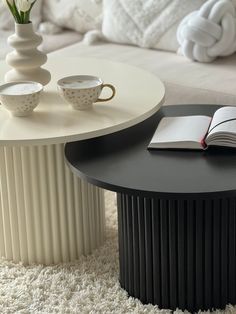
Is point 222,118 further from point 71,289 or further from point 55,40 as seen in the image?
point 55,40

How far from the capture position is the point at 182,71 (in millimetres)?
2980

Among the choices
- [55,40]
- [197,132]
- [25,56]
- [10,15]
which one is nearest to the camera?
[197,132]

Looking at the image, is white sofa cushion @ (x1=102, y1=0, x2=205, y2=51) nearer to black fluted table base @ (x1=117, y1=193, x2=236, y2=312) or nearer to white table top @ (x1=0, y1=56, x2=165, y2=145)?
white table top @ (x1=0, y1=56, x2=165, y2=145)

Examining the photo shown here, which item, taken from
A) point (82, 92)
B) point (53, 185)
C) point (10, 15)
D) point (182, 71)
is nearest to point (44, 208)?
point (53, 185)

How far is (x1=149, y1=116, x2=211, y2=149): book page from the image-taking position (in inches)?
82.6

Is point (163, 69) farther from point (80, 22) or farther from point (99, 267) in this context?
point (99, 267)

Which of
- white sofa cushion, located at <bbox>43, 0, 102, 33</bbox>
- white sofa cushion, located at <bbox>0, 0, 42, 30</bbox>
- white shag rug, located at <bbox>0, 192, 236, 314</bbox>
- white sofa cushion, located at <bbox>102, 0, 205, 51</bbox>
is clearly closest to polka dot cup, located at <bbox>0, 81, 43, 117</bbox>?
white shag rug, located at <bbox>0, 192, 236, 314</bbox>

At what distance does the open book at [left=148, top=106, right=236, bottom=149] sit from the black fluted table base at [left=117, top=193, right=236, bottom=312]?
185 mm

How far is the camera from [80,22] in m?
3.58

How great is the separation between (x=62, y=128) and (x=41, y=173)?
0.19 metres

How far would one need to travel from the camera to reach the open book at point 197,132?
6.81 feet

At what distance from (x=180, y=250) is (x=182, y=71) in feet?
3.71

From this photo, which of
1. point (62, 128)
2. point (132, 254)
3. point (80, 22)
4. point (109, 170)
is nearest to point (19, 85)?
point (62, 128)

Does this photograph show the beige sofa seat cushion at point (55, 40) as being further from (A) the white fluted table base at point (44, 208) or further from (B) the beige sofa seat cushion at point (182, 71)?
(A) the white fluted table base at point (44, 208)
